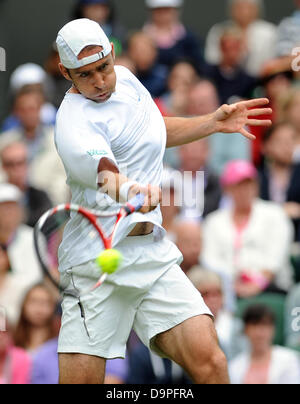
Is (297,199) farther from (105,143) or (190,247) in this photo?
Result: (105,143)

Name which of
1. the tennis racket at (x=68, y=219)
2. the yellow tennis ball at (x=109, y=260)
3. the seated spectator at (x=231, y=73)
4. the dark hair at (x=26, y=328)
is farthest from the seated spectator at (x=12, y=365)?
the seated spectator at (x=231, y=73)

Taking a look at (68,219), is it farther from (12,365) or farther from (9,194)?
(9,194)

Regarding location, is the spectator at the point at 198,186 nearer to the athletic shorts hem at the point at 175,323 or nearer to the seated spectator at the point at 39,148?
the seated spectator at the point at 39,148

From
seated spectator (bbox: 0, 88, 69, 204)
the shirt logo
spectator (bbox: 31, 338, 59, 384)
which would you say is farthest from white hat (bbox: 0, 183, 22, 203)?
the shirt logo

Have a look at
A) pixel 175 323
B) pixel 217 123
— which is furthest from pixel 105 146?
pixel 175 323

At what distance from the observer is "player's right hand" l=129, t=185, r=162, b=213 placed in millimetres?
5453

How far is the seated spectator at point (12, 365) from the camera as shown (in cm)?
807

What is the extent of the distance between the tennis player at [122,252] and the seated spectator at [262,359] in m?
2.23

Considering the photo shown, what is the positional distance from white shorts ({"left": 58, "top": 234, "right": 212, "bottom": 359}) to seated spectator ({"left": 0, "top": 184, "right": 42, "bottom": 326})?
2794mm

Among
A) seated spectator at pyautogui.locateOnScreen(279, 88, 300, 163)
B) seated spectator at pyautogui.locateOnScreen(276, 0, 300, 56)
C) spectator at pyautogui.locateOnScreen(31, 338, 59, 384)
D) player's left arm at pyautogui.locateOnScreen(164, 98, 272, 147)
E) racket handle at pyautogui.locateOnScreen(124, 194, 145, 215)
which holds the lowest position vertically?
spectator at pyautogui.locateOnScreen(31, 338, 59, 384)

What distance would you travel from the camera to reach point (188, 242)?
8742mm

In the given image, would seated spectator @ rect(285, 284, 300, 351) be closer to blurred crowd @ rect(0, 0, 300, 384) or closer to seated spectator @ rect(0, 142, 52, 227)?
blurred crowd @ rect(0, 0, 300, 384)

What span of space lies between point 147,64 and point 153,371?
4.23 meters
